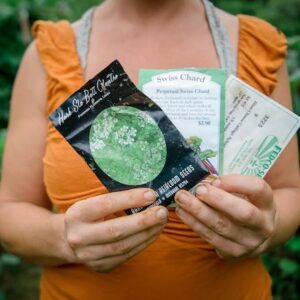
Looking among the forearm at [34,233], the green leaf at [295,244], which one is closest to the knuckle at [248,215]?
the forearm at [34,233]


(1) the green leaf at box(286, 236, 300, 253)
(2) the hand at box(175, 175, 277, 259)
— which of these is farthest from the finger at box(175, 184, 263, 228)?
(1) the green leaf at box(286, 236, 300, 253)

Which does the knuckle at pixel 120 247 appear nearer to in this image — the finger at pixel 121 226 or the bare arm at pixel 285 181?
the finger at pixel 121 226

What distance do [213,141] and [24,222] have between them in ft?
1.37

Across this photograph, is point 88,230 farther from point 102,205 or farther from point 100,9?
point 100,9

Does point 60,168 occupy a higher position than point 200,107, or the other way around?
point 200,107

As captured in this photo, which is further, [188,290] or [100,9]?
[100,9]

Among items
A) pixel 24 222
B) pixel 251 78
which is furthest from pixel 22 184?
pixel 251 78

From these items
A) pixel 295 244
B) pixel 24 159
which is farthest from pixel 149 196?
pixel 295 244

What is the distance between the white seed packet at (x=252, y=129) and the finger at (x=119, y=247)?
7.5 inches

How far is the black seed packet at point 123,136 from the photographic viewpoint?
842 millimetres

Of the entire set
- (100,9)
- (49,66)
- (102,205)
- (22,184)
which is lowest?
(22,184)

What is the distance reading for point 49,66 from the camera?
1094 mm

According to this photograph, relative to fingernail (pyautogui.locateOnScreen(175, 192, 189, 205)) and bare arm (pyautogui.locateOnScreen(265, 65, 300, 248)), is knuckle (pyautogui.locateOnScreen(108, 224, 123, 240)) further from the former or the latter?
bare arm (pyautogui.locateOnScreen(265, 65, 300, 248))

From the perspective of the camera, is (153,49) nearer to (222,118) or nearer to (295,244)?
(222,118)
